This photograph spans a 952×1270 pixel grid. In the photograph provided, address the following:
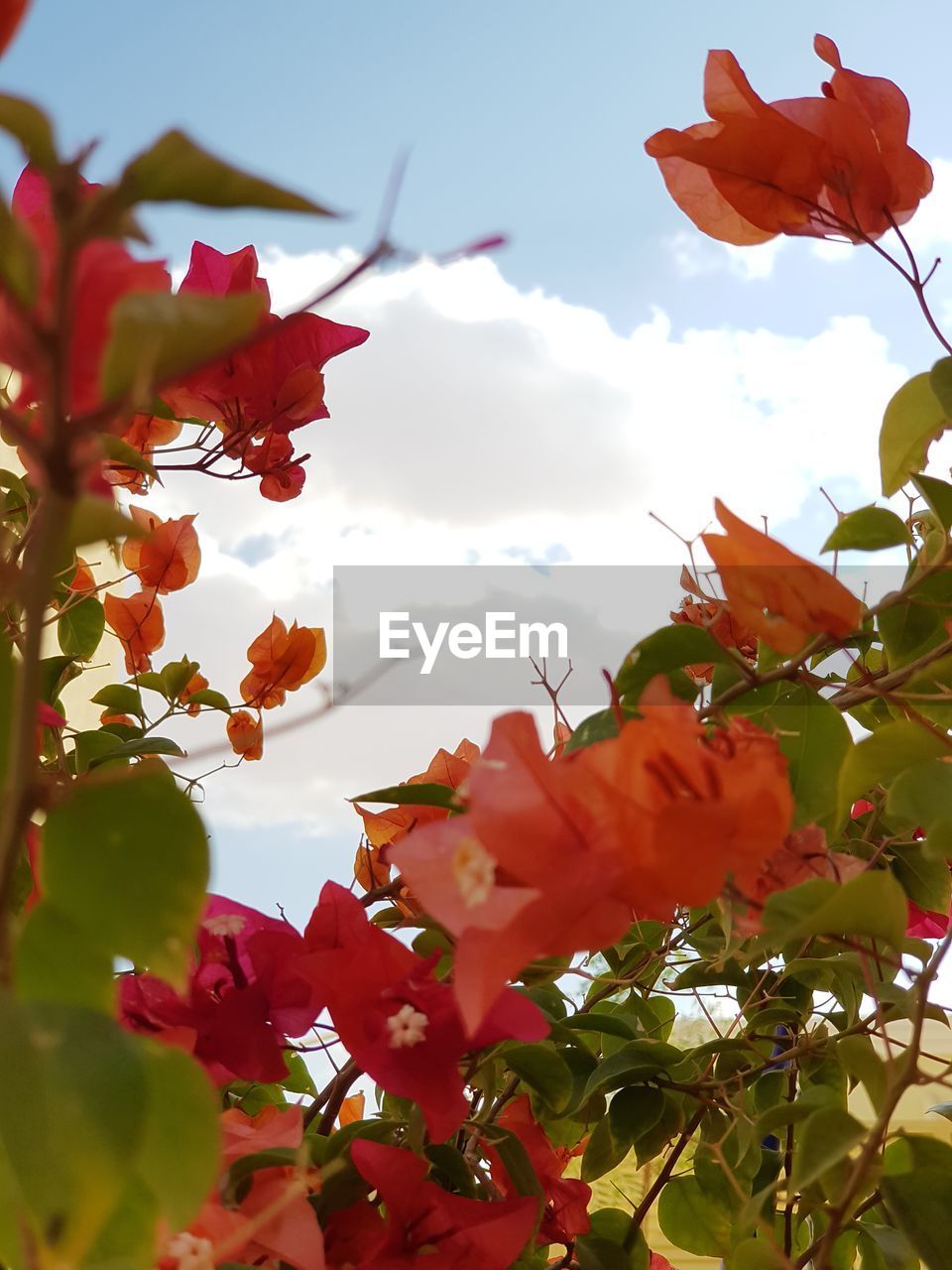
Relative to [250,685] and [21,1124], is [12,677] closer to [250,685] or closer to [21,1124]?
[21,1124]

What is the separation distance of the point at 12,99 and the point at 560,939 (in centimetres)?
20

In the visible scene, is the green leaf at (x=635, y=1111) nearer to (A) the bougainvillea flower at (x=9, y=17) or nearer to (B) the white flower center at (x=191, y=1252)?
(B) the white flower center at (x=191, y=1252)

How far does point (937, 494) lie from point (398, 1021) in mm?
258

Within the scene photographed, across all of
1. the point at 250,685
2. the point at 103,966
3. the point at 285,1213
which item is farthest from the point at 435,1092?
the point at 250,685

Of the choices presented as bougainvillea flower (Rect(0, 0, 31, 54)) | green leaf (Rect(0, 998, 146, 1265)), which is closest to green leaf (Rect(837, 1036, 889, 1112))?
green leaf (Rect(0, 998, 146, 1265))

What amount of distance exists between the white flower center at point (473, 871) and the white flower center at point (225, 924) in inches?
7.7

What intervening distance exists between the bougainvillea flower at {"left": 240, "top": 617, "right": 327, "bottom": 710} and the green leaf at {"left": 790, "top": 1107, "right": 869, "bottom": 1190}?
0.69 m

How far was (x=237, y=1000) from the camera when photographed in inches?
17.1

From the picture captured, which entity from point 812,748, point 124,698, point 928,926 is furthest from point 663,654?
point 124,698

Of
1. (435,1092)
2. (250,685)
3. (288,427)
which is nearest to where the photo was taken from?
(435,1092)

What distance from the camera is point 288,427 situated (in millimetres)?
658

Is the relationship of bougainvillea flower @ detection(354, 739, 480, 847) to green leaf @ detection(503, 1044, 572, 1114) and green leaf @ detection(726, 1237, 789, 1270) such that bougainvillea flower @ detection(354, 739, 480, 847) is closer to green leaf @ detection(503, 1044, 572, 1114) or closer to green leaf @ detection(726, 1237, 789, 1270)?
green leaf @ detection(503, 1044, 572, 1114)

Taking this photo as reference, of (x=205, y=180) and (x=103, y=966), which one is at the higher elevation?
(x=205, y=180)

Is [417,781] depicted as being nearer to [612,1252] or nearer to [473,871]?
[612,1252]
